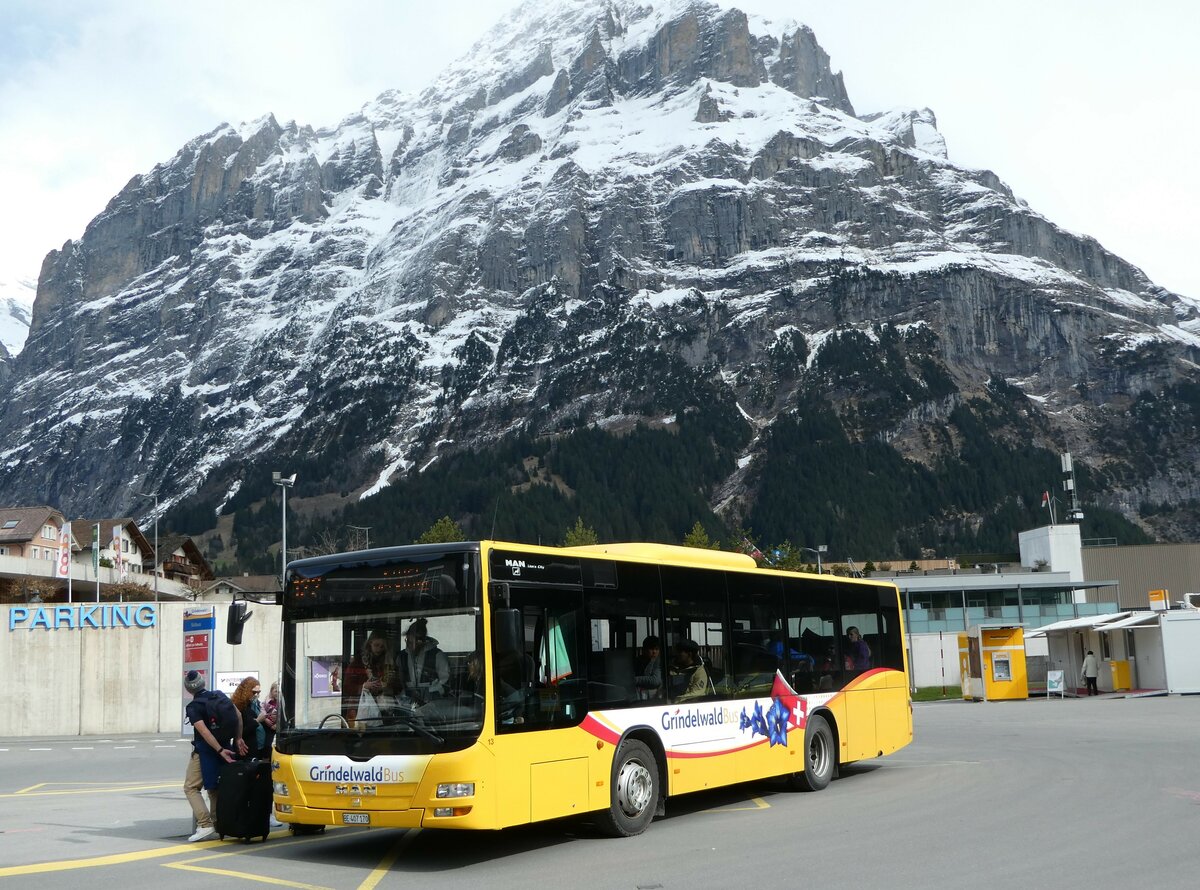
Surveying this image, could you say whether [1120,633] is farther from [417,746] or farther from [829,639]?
[417,746]

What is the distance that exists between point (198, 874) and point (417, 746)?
222 centimetres

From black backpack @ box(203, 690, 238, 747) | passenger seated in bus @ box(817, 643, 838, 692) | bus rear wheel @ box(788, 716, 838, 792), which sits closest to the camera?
black backpack @ box(203, 690, 238, 747)

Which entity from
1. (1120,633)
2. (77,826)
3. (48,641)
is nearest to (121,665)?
(48,641)

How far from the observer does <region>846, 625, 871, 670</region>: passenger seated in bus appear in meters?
17.2

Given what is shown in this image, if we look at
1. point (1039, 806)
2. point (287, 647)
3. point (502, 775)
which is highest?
point (287, 647)

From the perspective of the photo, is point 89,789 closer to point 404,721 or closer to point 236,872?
point 236,872

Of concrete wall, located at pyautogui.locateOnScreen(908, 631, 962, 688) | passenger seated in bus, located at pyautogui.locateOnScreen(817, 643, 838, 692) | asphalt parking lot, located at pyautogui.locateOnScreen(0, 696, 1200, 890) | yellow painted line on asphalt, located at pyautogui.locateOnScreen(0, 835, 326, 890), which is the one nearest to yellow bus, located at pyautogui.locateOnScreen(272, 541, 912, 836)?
asphalt parking lot, located at pyautogui.locateOnScreen(0, 696, 1200, 890)

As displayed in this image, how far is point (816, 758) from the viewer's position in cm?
1614

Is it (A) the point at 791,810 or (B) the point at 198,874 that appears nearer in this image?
(B) the point at 198,874

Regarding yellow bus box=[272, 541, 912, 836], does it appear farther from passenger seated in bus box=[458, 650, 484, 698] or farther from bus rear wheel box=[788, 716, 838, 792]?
bus rear wheel box=[788, 716, 838, 792]

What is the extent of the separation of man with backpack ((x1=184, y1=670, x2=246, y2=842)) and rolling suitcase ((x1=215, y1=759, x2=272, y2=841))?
0.50 ft

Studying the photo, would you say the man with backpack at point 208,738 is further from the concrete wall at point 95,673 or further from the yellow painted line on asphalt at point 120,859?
the concrete wall at point 95,673

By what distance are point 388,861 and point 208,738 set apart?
8.29ft

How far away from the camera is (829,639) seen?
16703 mm
